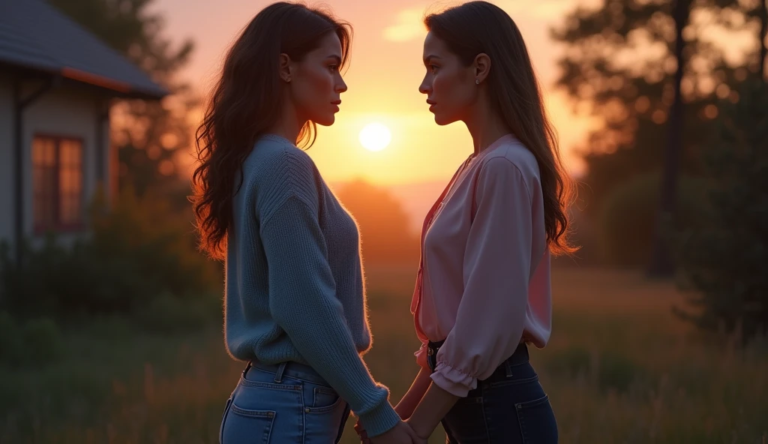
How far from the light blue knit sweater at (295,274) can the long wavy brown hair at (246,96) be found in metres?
0.05

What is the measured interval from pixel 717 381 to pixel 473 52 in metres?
4.77

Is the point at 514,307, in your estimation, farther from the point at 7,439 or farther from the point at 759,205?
the point at 759,205

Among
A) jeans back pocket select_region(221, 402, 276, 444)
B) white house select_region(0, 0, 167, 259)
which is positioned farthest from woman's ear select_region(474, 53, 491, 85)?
white house select_region(0, 0, 167, 259)

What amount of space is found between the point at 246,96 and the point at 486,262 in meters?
0.85

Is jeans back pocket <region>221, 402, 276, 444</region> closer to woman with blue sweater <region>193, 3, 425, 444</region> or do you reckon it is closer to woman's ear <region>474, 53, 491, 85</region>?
woman with blue sweater <region>193, 3, 425, 444</region>

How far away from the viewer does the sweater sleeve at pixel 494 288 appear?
2168 millimetres

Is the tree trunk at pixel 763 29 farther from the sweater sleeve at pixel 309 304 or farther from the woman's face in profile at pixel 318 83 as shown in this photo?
the sweater sleeve at pixel 309 304

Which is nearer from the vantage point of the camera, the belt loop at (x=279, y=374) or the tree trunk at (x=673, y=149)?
the belt loop at (x=279, y=374)

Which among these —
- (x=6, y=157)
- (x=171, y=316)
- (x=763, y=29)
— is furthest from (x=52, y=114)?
(x=763, y=29)

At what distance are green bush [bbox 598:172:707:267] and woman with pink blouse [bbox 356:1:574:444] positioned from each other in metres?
29.0

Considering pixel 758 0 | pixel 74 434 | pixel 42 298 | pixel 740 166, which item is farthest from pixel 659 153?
pixel 74 434

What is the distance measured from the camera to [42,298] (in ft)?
35.4

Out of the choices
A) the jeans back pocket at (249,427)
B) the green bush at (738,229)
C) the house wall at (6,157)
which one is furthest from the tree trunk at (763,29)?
the jeans back pocket at (249,427)

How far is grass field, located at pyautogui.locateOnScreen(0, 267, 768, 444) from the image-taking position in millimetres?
4652
